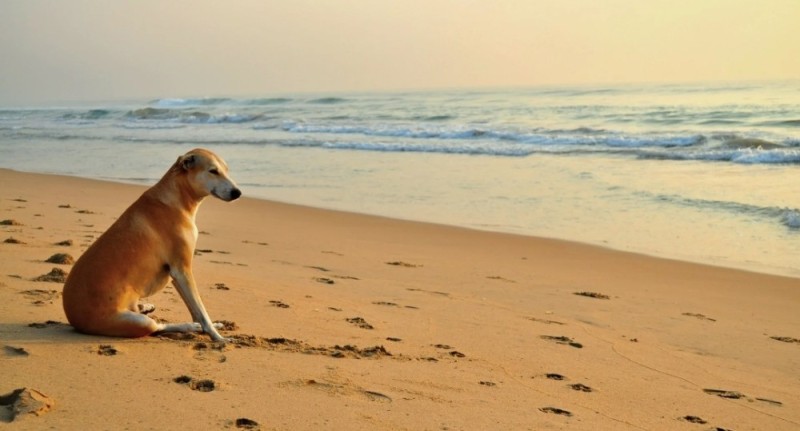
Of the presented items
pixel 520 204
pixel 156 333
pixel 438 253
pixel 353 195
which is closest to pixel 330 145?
pixel 353 195

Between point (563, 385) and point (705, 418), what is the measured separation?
841 mm

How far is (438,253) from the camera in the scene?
32.3ft

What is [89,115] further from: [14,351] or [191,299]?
[14,351]

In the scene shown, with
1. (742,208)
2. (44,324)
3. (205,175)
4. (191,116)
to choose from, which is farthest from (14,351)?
(191,116)

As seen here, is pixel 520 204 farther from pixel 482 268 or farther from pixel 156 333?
pixel 156 333

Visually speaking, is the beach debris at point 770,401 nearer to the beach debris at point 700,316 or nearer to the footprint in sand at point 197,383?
the beach debris at point 700,316

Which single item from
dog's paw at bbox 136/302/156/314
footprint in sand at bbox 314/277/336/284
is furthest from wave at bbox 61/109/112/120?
dog's paw at bbox 136/302/156/314

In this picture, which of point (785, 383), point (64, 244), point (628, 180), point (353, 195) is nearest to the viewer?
point (785, 383)

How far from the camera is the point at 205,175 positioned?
522cm

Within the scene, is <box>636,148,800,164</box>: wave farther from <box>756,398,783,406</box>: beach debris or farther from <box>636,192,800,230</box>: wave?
<box>756,398,783,406</box>: beach debris

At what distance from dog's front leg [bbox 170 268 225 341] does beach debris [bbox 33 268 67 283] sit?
1.78 metres

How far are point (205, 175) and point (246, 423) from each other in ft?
6.84

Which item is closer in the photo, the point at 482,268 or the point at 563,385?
the point at 563,385

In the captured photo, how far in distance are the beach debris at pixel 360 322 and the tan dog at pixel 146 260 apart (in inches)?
48.7
